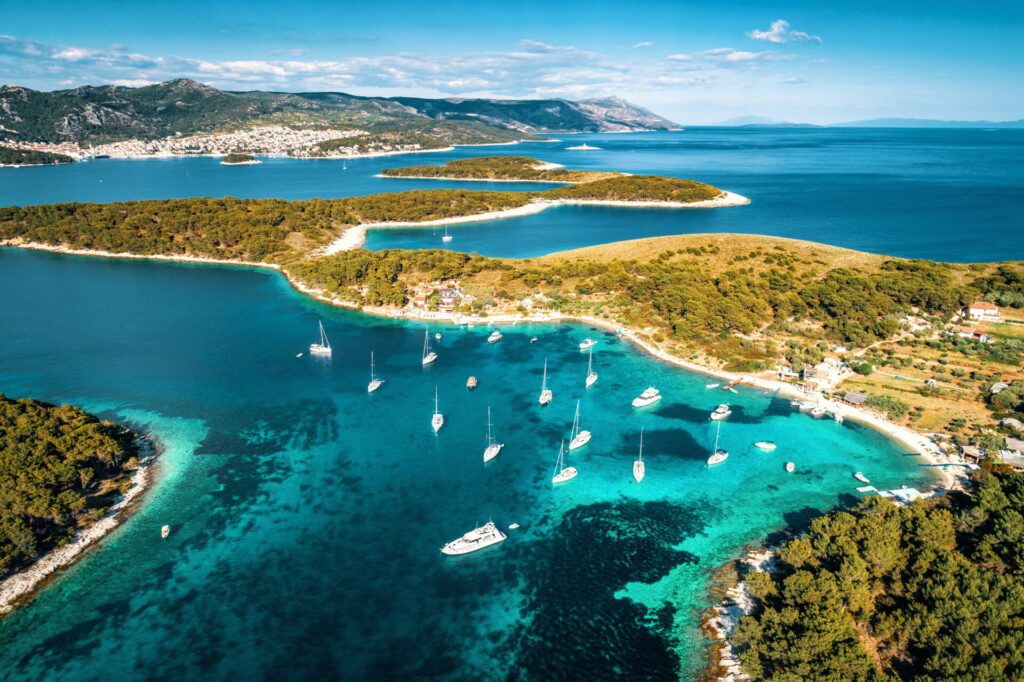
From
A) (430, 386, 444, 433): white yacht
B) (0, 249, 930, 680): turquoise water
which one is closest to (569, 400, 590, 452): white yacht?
(0, 249, 930, 680): turquoise water

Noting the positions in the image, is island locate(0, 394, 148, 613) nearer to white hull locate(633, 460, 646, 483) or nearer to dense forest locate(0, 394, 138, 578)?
dense forest locate(0, 394, 138, 578)

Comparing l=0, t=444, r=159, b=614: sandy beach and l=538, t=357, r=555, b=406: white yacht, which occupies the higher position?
l=538, t=357, r=555, b=406: white yacht

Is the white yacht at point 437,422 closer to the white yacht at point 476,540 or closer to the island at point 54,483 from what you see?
the white yacht at point 476,540

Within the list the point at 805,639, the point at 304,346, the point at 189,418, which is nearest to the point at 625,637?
the point at 805,639

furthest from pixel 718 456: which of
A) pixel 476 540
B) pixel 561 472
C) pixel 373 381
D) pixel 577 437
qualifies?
pixel 373 381

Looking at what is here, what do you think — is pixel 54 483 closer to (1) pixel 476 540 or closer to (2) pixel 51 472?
(2) pixel 51 472

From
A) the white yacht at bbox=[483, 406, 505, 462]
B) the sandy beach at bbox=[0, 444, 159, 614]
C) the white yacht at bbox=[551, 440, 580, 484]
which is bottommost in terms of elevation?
the sandy beach at bbox=[0, 444, 159, 614]

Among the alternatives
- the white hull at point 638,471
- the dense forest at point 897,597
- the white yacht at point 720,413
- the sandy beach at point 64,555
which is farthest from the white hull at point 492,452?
the sandy beach at point 64,555
